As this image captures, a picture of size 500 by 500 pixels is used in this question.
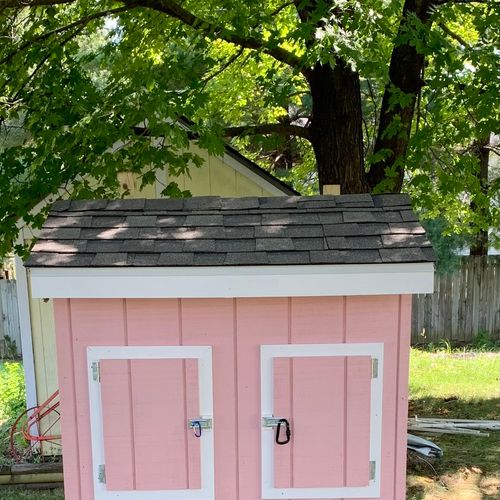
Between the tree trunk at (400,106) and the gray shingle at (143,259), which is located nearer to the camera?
the gray shingle at (143,259)

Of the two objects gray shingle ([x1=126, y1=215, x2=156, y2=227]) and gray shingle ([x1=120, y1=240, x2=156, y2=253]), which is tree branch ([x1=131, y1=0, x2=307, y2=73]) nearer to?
gray shingle ([x1=126, y1=215, x2=156, y2=227])

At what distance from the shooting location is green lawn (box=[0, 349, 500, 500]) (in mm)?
4590

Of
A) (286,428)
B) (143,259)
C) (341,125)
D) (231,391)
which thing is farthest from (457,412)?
(143,259)

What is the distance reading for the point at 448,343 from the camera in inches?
403

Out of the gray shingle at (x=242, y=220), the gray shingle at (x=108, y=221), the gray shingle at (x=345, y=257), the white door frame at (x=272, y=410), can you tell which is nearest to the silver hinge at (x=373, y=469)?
the white door frame at (x=272, y=410)

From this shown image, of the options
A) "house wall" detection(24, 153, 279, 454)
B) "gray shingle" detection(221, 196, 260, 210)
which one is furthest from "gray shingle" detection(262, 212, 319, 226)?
"house wall" detection(24, 153, 279, 454)

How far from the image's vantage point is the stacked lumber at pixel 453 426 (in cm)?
578

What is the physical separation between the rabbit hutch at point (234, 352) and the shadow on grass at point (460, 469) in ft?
8.35

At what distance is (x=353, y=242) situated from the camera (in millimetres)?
2180

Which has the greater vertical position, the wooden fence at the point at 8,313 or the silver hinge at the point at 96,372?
the silver hinge at the point at 96,372

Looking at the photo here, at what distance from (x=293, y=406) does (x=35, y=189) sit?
7.56ft

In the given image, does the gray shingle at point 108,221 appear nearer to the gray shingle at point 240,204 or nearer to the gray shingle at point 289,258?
the gray shingle at point 240,204

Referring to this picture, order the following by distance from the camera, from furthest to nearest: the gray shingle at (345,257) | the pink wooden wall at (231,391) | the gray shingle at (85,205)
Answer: the gray shingle at (85,205)
the pink wooden wall at (231,391)
the gray shingle at (345,257)

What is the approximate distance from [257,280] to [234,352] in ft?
1.12
